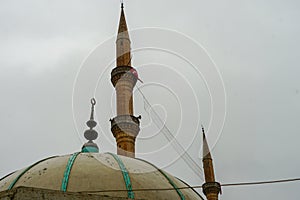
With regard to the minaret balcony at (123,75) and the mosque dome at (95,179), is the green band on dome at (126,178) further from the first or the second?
the minaret balcony at (123,75)

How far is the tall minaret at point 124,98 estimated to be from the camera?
13070 millimetres

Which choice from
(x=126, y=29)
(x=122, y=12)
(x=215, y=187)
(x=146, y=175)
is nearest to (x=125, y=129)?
(x=215, y=187)

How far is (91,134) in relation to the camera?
26.7 ft

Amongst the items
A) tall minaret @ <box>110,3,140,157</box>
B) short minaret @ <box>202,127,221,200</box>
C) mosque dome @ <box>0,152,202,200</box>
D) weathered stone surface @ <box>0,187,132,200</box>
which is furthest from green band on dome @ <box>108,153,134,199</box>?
A: short minaret @ <box>202,127,221,200</box>

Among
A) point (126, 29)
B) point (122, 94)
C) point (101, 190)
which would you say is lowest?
point (101, 190)

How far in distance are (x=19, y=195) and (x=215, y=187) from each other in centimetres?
1111

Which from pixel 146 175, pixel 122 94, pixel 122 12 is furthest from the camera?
pixel 122 12

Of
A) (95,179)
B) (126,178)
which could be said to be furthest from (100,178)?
(126,178)

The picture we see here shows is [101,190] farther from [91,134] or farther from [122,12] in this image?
[122,12]

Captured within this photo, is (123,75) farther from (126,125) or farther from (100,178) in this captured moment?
(100,178)

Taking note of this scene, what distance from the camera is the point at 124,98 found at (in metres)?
14.1

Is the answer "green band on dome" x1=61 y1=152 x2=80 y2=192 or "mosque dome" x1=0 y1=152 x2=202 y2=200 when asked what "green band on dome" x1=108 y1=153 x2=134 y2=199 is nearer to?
"mosque dome" x1=0 y1=152 x2=202 y2=200

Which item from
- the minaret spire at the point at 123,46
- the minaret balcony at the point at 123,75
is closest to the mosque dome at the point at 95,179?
the minaret balcony at the point at 123,75

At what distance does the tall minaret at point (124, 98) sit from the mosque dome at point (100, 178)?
7151 millimetres
